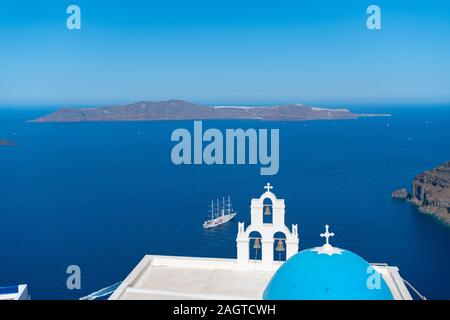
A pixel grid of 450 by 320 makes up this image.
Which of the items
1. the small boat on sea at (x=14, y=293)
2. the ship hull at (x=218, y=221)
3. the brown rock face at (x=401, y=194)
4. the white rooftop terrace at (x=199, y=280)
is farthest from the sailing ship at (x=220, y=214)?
the white rooftop terrace at (x=199, y=280)

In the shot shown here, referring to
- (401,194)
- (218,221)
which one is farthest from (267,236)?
→ (401,194)

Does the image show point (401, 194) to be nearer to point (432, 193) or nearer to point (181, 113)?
point (432, 193)

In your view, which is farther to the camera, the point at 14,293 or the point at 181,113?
the point at 181,113

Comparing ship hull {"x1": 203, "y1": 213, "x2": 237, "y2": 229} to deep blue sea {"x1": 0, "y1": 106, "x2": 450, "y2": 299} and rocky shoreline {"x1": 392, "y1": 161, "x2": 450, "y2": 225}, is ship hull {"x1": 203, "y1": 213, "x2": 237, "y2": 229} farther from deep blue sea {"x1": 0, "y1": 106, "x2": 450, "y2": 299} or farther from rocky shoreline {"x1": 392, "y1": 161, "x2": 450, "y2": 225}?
rocky shoreline {"x1": 392, "y1": 161, "x2": 450, "y2": 225}

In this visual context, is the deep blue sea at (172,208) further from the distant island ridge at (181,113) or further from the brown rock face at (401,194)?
the distant island ridge at (181,113)

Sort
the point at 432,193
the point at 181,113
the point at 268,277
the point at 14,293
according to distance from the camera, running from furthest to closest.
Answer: the point at 181,113 → the point at 432,193 → the point at 14,293 → the point at 268,277

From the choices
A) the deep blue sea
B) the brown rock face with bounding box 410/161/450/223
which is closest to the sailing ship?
the deep blue sea

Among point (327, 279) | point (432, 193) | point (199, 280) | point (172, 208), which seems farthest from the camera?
point (432, 193)
